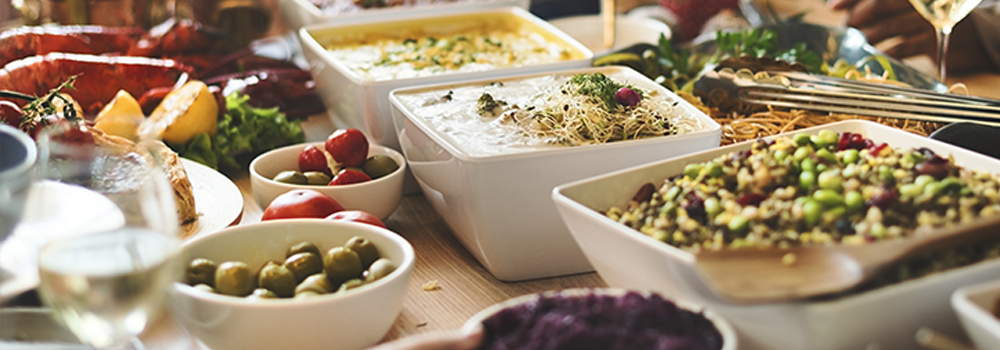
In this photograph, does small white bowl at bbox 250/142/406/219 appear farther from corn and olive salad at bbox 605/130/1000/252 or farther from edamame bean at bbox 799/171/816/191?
edamame bean at bbox 799/171/816/191

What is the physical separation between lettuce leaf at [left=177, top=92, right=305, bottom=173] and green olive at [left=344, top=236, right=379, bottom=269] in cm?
76

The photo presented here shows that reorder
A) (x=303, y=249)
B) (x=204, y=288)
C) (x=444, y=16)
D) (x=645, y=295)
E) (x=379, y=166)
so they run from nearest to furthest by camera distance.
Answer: (x=645, y=295) → (x=204, y=288) → (x=303, y=249) → (x=379, y=166) → (x=444, y=16)

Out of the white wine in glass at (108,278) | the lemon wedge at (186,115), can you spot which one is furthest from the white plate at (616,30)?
the white wine in glass at (108,278)

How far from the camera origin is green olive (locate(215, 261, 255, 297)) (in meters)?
1.08

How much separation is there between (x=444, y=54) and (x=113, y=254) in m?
1.26

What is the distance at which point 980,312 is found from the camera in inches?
30.7

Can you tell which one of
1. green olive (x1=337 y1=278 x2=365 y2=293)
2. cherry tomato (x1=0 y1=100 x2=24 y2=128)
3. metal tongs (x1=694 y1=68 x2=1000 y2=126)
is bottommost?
cherry tomato (x1=0 y1=100 x2=24 y2=128)

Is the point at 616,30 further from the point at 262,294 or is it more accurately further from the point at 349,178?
the point at 262,294

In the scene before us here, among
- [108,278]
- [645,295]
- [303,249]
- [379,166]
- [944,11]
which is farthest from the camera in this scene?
[944,11]

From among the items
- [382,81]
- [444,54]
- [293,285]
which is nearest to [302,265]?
[293,285]

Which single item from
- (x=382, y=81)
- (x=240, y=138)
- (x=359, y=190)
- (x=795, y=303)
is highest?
(x=795, y=303)

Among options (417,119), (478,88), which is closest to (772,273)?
(417,119)

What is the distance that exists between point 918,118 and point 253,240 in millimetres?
1061

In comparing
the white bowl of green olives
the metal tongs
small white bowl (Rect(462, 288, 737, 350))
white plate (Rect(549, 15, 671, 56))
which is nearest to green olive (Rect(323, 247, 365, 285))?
the white bowl of green olives
